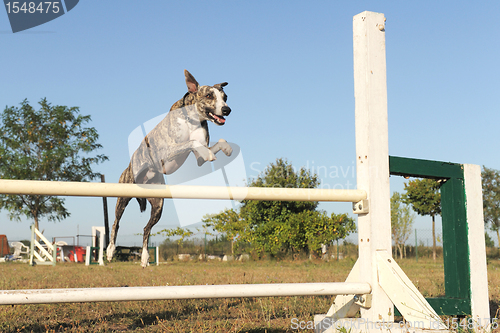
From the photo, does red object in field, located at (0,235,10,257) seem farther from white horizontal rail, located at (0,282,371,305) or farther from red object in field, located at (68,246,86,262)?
white horizontal rail, located at (0,282,371,305)

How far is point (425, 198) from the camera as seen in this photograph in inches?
693

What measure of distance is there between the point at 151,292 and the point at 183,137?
33.0 inches

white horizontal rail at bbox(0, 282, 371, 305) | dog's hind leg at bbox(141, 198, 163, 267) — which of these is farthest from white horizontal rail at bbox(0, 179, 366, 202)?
white horizontal rail at bbox(0, 282, 371, 305)

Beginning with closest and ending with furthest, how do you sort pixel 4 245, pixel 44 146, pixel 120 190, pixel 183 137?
pixel 120 190, pixel 183 137, pixel 44 146, pixel 4 245

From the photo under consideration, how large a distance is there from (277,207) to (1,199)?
12.6 metres

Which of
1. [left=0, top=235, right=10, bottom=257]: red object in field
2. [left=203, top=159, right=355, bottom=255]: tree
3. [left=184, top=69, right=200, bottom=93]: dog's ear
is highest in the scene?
[left=184, top=69, right=200, bottom=93]: dog's ear

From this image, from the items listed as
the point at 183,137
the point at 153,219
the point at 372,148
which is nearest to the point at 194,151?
the point at 183,137

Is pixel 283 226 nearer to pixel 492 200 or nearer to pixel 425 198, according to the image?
pixel 425 198

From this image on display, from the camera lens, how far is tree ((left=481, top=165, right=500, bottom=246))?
20.4m

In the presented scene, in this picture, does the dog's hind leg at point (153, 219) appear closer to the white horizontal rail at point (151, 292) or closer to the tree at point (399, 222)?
the white horizontal rail at point (151, 292)

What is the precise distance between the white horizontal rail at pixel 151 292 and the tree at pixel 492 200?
2144 cm

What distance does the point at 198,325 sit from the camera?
315 centimetres

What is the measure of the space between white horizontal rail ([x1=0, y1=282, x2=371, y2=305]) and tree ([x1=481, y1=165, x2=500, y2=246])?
70.3 feet

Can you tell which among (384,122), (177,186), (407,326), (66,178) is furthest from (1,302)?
(66,178)
